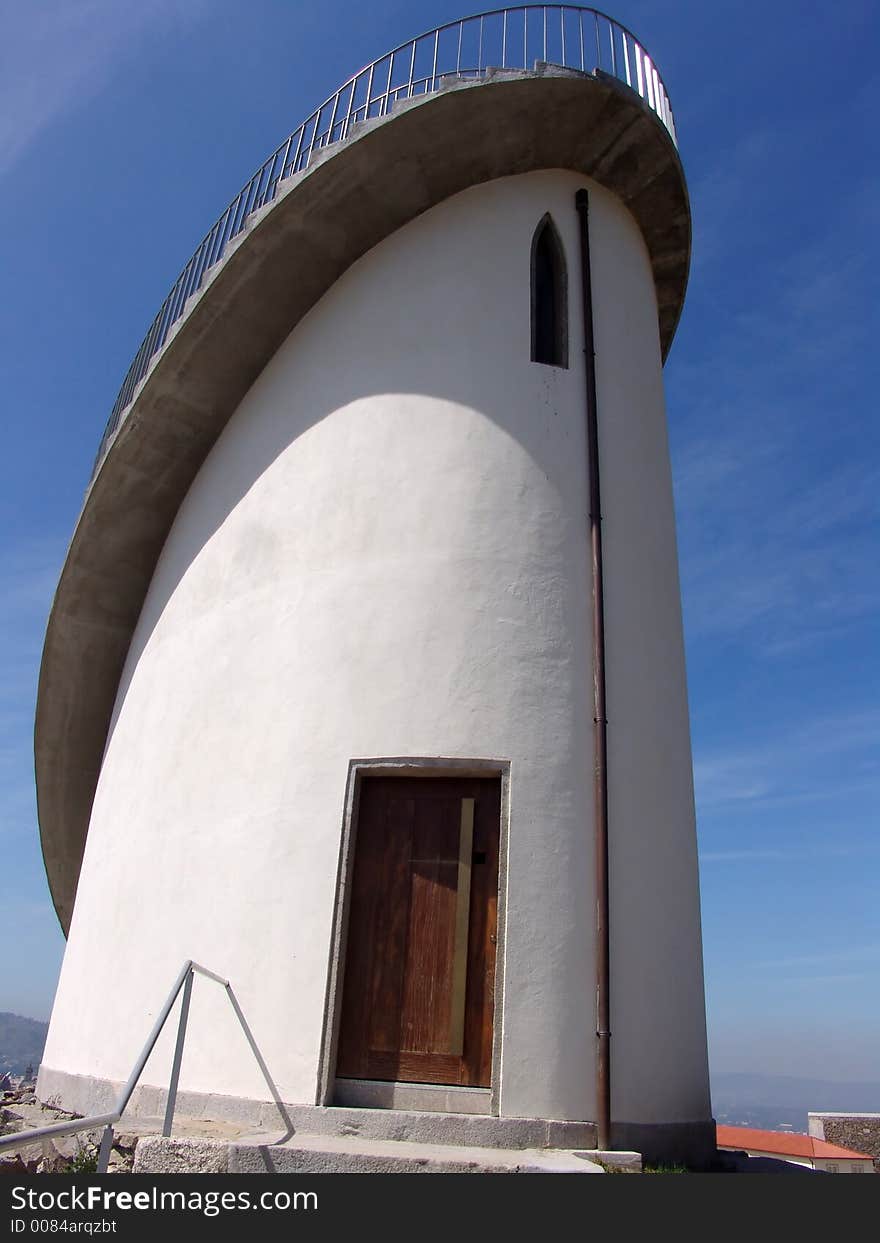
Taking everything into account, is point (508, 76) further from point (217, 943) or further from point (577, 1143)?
point (577, 1143)

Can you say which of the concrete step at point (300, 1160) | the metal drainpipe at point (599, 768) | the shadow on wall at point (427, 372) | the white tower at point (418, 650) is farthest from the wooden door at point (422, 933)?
the shadow on wall at point (427, 372)

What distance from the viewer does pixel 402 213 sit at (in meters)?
9.99

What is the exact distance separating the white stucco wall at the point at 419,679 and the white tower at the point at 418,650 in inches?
1.1

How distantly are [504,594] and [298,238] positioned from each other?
4.62 metres

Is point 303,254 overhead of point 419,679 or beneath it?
overhead

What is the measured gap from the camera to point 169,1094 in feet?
18.6

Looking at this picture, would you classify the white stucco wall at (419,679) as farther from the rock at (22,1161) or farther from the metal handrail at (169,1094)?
the rock at (22,1161)

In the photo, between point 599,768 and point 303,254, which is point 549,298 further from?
point 599,768

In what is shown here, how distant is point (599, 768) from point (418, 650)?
5.41 ft

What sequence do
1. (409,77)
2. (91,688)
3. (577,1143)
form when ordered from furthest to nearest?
(91,688) < (409,77) < (577,1143)

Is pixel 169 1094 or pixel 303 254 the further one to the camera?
pixel 303 254

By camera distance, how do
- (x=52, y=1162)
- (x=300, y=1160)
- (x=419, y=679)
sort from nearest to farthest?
1. (x=300, y=1160)
2. (x=52, y=1162)
3. (x=419, y=679)

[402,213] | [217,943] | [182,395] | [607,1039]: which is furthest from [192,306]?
[607,1039]

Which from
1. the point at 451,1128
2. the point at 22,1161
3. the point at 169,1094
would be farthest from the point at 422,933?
the point at 22,1161
